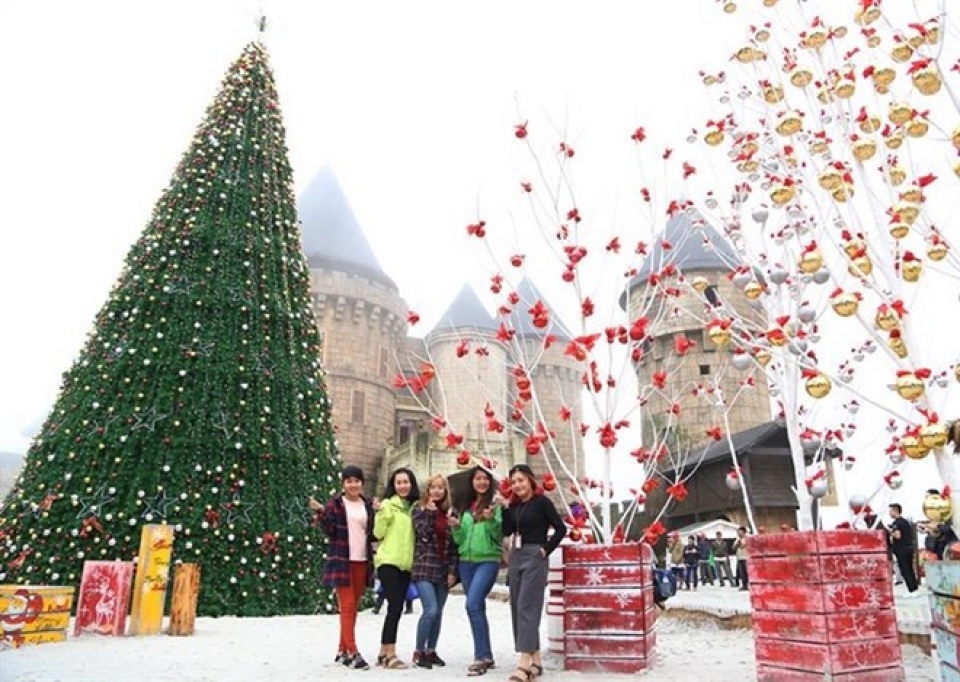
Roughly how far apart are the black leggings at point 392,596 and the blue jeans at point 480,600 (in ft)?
1.73

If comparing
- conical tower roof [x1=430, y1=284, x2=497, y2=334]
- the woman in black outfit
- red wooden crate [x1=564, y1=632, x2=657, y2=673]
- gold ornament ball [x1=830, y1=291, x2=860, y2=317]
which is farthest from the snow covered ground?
conical tower roof [x1=430, y1=284, x2=497, y2=334]

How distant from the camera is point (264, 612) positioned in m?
7.90

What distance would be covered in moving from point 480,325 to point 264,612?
27.8 metres

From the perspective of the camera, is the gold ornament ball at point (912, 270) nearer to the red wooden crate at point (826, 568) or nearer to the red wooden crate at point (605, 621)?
the red wooden crate at point (826, 568)

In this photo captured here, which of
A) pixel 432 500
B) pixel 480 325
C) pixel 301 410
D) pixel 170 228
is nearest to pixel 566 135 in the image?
pixel 432 500

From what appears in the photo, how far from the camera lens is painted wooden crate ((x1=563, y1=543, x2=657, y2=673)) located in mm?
4621

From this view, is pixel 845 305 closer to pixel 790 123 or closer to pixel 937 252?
pixel 937 252

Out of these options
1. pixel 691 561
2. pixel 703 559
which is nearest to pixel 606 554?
pixel 691 561

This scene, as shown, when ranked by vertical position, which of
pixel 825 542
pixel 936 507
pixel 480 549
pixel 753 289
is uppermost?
pixel 753 289

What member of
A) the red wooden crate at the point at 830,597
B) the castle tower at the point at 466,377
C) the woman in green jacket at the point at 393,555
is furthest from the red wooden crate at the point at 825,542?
the castle tower at the point at 466,377

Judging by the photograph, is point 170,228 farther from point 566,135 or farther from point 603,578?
point 603,578

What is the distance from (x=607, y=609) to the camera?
4.69m

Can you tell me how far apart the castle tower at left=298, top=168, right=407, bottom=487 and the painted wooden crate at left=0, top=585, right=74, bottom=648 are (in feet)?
70.2

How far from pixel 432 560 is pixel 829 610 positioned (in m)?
2.76
